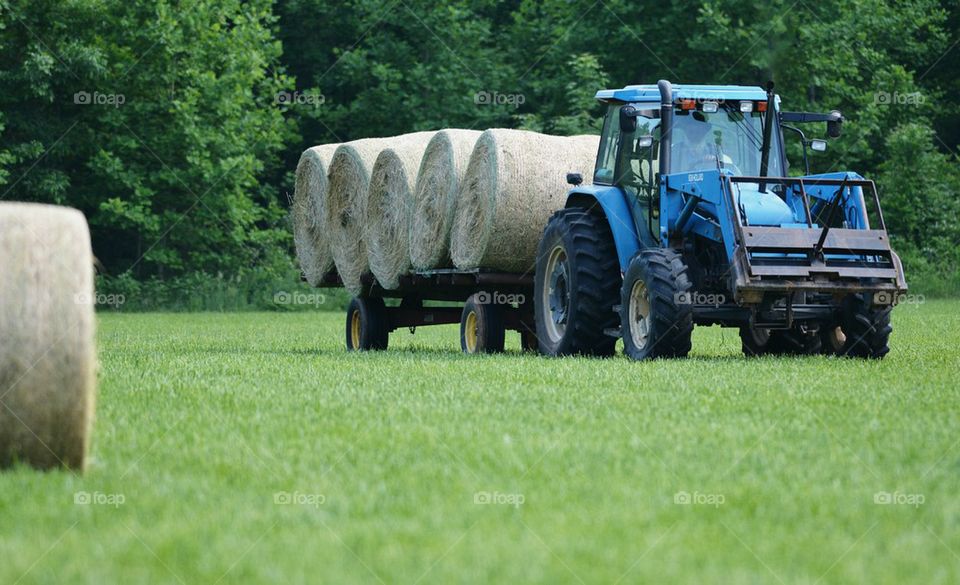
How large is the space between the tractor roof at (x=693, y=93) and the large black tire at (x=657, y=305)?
173 cm

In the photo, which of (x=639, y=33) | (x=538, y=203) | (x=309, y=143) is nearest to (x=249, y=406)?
(x=538, y=203)

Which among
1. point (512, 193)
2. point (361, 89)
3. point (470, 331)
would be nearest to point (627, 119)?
point (512, 193)

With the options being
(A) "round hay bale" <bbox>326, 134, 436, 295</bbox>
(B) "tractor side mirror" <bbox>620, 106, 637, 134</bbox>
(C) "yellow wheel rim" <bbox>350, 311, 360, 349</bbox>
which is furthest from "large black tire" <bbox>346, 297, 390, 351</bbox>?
(B) "tractor side mirror" <bbox>620, 106, 637, 134</bbox>

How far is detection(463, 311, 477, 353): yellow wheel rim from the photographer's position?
668 inches

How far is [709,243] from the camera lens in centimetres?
1417

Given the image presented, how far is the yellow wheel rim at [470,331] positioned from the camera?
1697 cm

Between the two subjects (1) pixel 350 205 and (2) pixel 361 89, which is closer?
(1) pixel 350 205

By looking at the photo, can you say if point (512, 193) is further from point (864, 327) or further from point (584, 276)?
point (864, 327)

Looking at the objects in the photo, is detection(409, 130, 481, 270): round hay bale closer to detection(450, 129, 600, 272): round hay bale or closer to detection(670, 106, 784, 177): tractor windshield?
detection(450, 129, 600, 272): round hay bale

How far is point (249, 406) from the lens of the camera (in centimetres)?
982

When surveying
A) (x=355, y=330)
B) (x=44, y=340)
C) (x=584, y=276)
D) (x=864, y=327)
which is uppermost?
(x=44, y=340)

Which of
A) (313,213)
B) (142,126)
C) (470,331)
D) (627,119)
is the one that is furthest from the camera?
(142,126)

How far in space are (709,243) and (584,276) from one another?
1.24 m

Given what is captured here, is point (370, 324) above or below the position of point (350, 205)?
below
